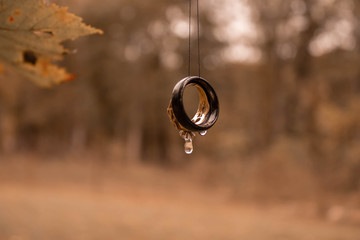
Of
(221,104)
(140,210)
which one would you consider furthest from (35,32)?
(221,104)

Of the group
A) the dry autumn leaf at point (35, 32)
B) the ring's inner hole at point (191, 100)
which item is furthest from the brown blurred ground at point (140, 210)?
the dry autumn leaf at point (35, 32)

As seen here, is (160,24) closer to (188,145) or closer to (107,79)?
(107,79)

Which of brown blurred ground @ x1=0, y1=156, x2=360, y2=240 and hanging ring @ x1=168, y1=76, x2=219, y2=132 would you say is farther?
brown blurred ground @ x1=0, y1=156, x2=360, y2=240

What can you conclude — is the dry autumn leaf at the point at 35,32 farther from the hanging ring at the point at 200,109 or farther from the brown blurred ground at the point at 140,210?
the brown blurred ground at the point at 140,210

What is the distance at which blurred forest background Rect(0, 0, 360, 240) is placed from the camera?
35.8 feet

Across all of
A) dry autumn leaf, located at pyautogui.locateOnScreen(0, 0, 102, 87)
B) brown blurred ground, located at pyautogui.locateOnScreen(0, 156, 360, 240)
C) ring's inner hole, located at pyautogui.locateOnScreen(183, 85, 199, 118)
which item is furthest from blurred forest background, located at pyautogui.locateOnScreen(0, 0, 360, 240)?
dry autumn leaf, located at pyautogui.locateOnScreen(0, 0, 102, 87)

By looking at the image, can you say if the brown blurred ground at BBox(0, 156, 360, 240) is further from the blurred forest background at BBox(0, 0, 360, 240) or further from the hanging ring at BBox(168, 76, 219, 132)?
the hanging ring at BBox(168, 76, 219, 132)

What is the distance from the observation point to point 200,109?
66.8 inches

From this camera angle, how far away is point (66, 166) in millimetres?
16812

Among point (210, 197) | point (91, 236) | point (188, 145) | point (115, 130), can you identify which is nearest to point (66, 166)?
point (115, 130)

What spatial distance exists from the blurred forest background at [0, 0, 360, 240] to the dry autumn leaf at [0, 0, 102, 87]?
254 inches

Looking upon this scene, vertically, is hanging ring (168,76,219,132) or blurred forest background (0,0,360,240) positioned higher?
blurred forest background (0,0,360,240)

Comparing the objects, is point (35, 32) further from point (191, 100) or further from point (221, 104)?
point (221, 104)

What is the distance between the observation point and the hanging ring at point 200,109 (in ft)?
4.95
